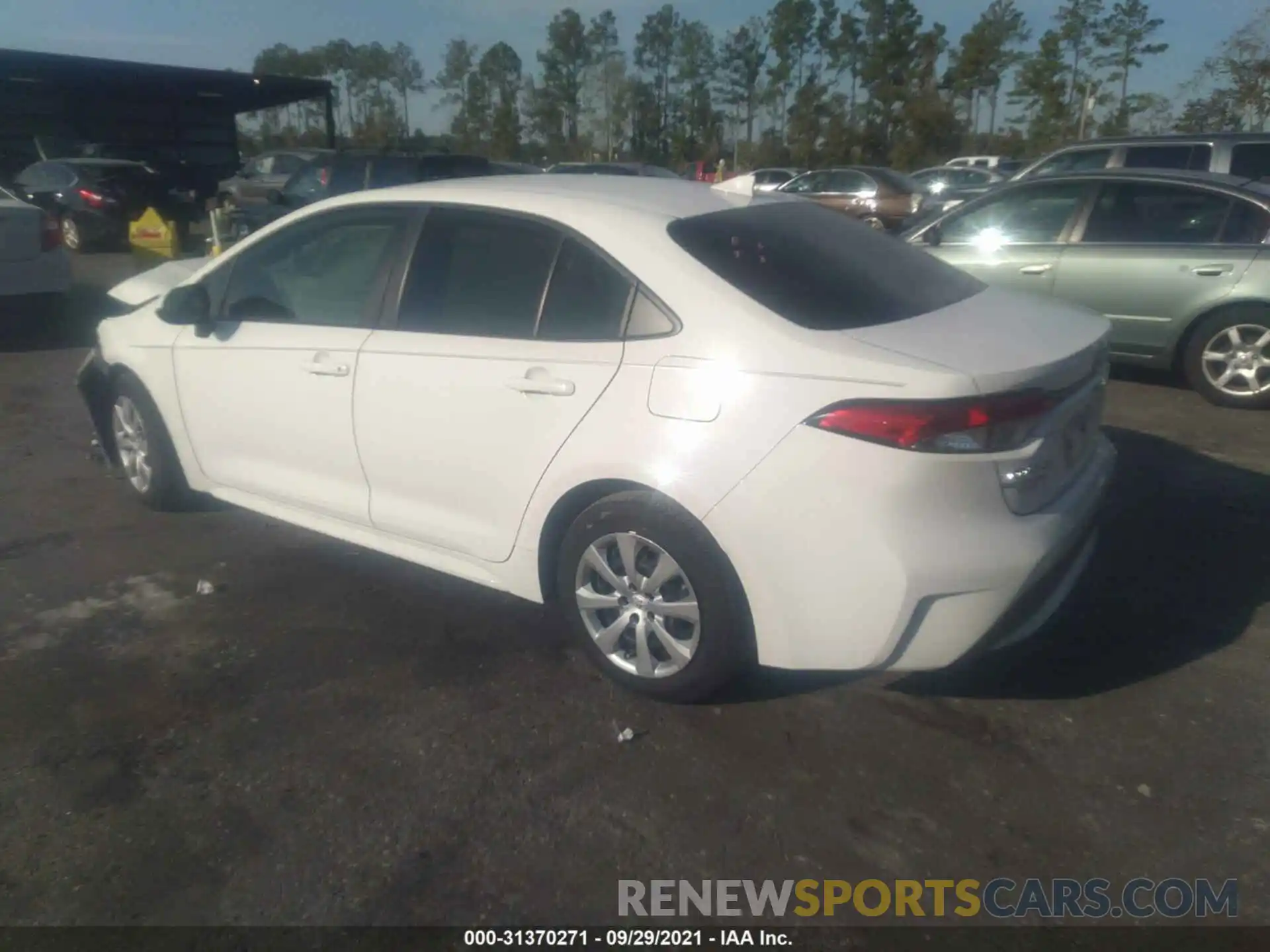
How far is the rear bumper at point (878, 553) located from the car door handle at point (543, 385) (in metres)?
0.65

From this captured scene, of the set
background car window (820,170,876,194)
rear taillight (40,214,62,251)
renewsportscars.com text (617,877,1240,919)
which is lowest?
renewsportscars.com text (617,877,1240,919)

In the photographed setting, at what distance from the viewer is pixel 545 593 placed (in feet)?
11.8

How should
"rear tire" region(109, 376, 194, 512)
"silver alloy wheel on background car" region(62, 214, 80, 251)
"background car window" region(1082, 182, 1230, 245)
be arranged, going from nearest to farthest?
"rear tire" region(109, 376, 194, 512) → "background car window" region(1082, 182, 1230, 245) → "silver alloy wheel on background car" region(62, 214, 80, 251)

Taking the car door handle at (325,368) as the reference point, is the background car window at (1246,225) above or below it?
above

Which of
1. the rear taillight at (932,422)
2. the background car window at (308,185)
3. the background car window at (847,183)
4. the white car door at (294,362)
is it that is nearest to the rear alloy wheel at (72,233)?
the background car window at (308,185)

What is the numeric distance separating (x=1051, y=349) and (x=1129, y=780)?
1277 mm

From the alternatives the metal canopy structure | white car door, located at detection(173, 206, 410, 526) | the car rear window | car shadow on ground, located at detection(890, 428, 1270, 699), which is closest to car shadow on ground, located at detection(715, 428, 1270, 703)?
car shadow on ground, located at detection(890, 428, 1270, 699)

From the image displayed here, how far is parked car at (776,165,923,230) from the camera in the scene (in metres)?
20.9

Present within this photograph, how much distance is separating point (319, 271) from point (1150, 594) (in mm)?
3593

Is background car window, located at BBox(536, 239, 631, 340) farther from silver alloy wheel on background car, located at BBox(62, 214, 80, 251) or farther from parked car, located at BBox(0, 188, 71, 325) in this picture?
silver alloy wheel on background car, located at BBox(62, 214, 80, 251)

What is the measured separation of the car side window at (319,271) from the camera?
398cm

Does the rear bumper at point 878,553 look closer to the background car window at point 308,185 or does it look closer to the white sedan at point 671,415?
the white sedan at point 671,415

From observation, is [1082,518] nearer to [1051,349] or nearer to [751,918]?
[1051,349]

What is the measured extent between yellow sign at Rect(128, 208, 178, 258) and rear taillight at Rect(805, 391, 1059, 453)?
1150 centimetres
